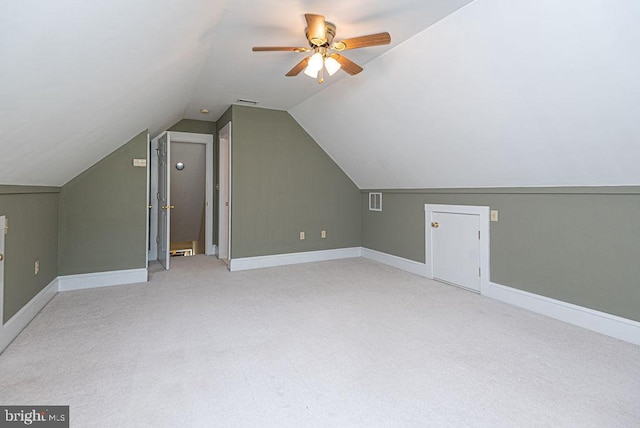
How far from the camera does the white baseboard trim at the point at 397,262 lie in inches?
179

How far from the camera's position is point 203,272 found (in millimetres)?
4715

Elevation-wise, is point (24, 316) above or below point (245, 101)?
below

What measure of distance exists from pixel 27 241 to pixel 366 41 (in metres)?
3.33

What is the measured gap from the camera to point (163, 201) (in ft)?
16.2

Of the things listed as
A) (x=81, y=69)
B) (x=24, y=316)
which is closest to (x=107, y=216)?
(x=24, y=316)

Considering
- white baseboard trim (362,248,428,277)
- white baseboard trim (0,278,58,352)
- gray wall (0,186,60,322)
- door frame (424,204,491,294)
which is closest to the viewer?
white baseboard trim (0,278,58,352)

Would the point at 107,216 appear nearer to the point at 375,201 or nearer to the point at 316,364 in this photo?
the point at 316,364

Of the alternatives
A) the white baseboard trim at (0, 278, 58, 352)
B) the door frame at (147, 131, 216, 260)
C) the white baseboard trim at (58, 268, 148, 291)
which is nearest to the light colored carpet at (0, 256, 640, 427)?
the white baseboard trim at (0, 278, 58, 352)

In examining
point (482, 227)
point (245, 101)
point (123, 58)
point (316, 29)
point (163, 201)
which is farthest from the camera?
point (163, 201)

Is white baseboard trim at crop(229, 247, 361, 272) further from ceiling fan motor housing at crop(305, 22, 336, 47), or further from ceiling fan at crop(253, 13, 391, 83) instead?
ceiling fan motor housing at crop(305, 22, 336, 47)

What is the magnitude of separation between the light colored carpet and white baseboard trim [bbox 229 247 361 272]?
1.27 m

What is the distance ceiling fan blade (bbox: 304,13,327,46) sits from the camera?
225 cm

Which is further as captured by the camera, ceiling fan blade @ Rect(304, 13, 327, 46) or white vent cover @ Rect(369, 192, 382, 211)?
white vent cover @ Rect(369, 192, 382, 211)

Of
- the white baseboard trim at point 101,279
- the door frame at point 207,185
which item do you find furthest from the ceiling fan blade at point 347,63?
the white baseboard trim at point 101,279
